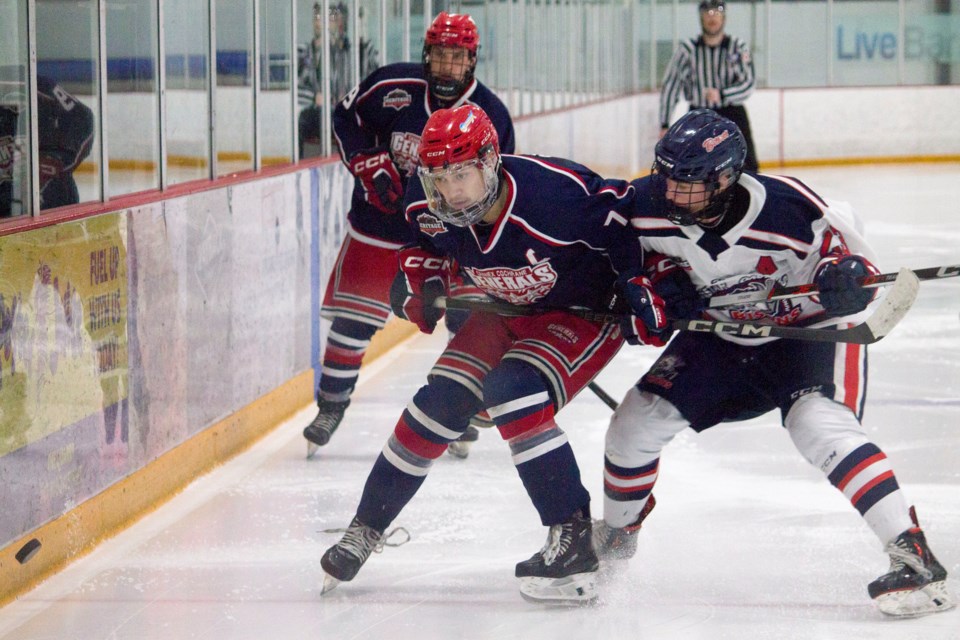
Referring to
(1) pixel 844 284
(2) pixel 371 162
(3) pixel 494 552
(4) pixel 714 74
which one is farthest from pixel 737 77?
(1) pixel 844 284

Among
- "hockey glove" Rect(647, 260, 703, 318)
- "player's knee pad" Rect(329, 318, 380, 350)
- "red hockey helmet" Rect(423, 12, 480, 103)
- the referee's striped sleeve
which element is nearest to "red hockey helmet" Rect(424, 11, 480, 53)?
"red hockey helmet" Rect(423, 12, 480, 103)

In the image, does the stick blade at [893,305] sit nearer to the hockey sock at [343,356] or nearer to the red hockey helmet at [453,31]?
the red hockey helmet at [453,31]

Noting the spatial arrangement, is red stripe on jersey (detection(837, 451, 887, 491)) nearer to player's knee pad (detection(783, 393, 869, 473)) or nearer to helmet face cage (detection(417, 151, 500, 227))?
player's knee pad (detection(783, 393, 869, 473))

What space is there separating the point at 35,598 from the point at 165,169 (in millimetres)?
1219

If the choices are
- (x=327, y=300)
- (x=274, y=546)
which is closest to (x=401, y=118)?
(x=327, y=300)

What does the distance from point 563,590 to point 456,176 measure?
764mm

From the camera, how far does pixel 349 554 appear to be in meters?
2.58

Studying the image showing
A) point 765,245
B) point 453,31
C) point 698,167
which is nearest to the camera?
point 698,167

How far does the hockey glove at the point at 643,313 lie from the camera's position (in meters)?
2.43

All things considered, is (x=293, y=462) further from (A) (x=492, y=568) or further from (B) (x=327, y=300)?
(A) (x=492, y=568)

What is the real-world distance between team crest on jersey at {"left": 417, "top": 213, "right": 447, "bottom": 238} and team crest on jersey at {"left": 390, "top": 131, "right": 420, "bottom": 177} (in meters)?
0.97

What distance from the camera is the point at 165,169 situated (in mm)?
3430

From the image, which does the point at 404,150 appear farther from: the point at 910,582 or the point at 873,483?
the point at 910,582

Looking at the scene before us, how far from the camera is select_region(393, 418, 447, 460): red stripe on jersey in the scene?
2527 millimetres
